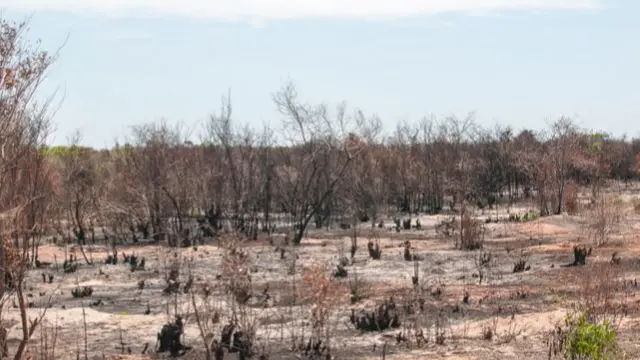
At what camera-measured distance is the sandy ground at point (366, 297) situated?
9.77 meters

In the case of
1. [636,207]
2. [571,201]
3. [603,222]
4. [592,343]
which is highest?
[571,201]

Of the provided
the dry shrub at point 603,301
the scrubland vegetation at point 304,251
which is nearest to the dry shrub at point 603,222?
the scrubland vegetation at point 304,251

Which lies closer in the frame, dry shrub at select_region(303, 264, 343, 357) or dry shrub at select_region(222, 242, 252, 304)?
dry shrub at select_region(303, 264, 343, 357)

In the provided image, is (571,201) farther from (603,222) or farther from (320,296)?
(320,296)

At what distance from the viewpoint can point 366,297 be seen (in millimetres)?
12789

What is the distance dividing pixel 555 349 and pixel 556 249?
884 centimetres

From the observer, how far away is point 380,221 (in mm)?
25469

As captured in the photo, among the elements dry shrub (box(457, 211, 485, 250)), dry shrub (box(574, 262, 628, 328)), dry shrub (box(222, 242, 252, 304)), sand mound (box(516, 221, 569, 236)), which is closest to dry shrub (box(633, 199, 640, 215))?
sand mound (box(516, 221, 569, 236))

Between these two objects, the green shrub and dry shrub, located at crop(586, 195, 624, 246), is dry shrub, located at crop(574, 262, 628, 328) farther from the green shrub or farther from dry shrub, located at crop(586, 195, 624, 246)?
dry shrub, located at crop(586, 195, 624, 246)

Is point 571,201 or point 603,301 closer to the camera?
point 603,301

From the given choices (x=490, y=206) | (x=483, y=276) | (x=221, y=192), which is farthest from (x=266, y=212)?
(x=483, y=276)

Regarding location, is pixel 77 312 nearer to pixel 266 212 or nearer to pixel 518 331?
pixel 518 331

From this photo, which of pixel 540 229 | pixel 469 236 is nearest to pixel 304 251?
pixel 469 236

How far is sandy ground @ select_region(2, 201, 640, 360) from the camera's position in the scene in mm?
9766
